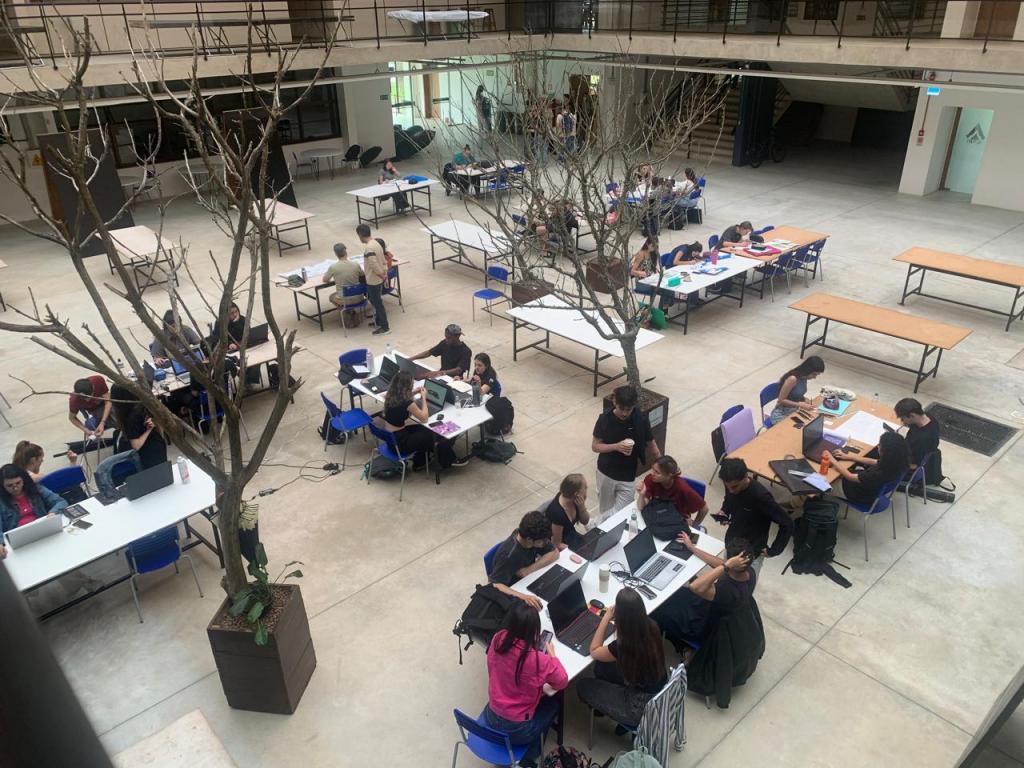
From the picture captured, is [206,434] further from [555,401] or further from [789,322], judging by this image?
[789,322]

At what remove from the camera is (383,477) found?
8234 millimetres

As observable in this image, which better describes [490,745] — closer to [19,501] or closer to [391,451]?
[391,451]

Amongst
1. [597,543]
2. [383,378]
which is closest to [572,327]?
[383,378]

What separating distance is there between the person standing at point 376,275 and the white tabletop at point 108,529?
15.8 feet

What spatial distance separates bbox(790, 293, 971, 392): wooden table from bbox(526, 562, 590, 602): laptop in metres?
5.96

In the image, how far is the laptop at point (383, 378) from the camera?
28.2ft

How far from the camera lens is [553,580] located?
569 centimetres

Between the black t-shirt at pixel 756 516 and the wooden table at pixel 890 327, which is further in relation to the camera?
the wooden table at pixel 890 327

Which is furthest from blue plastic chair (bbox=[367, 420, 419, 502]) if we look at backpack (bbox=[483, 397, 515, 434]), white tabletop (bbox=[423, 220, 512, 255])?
white tabletop (bbox=[423, 220, 512, 255])

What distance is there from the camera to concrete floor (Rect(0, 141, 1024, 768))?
5402 millimetres

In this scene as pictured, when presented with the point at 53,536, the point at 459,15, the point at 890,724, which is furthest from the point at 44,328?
the point at 459,15

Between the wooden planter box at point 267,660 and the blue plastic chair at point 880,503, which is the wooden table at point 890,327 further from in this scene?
the wooden planter box at point 267,660

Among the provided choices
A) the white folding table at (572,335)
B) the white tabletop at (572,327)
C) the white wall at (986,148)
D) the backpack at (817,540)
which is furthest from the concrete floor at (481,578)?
the white wall at (986,148)

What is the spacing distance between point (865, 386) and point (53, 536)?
8.95m
